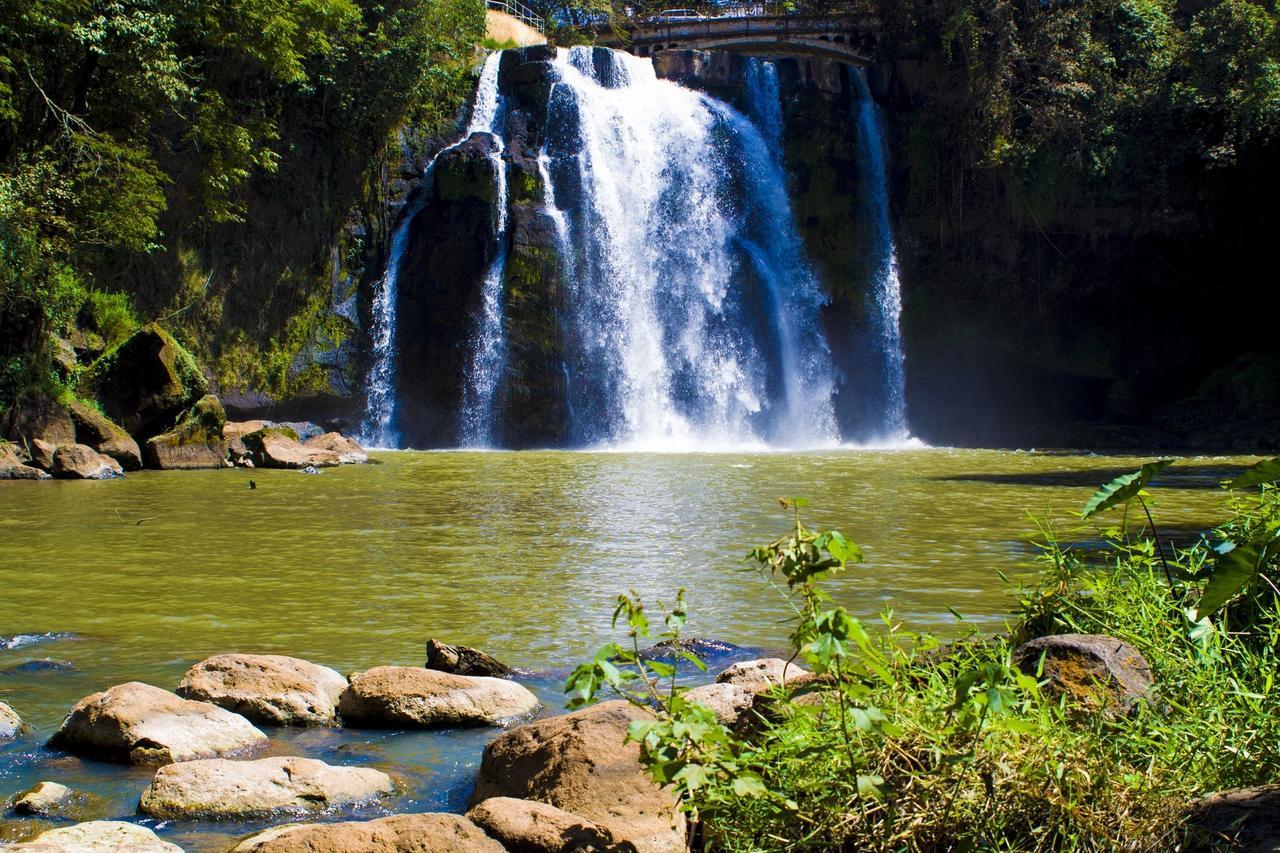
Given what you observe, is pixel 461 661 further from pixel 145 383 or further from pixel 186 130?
pixel 186 130

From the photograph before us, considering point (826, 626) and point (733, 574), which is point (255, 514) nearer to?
point (733, 574)

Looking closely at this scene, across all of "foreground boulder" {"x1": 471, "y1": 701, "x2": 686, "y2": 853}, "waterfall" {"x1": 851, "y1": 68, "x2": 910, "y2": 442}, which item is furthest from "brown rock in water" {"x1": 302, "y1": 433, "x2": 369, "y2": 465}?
"foreground boulder" {"x1": 471, "y1": 701, "x2": 686, "y2": 853}

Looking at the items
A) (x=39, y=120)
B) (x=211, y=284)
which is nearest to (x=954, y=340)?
(x=211, y=284)

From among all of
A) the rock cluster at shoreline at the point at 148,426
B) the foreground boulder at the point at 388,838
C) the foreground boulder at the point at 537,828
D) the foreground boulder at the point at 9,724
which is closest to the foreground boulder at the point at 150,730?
the foreground boulder at the point at 9,724

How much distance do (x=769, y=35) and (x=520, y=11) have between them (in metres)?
14.3

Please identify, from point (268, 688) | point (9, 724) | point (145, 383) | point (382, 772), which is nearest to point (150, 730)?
point (268, 688)

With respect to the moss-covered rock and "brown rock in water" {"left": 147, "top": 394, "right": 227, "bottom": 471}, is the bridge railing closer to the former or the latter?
the moss-covered rock

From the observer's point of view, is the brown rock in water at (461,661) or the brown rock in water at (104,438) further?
the brown rock in water at (104,438)

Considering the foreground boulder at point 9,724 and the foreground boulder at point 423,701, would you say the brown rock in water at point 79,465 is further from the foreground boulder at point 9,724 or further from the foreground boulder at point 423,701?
the foreground boulder at point 423,701

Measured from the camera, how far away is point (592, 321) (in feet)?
91.6

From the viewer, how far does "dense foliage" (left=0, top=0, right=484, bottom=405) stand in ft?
69.4

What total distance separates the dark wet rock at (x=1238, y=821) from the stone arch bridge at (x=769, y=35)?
103ft

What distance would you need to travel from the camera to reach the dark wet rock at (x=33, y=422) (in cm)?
1895

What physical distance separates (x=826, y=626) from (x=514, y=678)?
3.62 m
